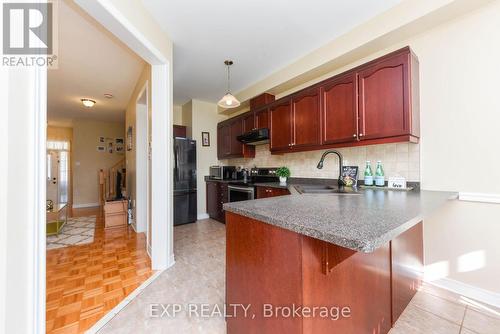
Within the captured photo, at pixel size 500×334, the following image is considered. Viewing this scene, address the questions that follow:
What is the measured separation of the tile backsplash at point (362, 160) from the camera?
204cm

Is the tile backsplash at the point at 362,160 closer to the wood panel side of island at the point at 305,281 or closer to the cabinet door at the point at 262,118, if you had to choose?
the cabinet door at the point at 262,118

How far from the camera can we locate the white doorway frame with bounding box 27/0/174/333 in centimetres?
99

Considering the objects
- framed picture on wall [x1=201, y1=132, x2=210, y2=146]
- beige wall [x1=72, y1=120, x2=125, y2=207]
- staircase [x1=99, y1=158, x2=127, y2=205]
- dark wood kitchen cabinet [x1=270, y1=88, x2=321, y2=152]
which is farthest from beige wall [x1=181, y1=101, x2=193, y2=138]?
beige wall [x1=72, y1=120, x2=125, y2=207]

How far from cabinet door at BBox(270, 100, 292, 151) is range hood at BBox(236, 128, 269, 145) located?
13 centimetres

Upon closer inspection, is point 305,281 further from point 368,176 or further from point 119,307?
point 368,176

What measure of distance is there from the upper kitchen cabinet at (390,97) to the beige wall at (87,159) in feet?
22.9

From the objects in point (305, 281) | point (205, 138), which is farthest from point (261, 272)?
point (205, 138)

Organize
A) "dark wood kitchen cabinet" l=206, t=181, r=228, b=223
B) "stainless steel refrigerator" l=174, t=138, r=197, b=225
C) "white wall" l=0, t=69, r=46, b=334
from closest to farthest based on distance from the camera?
"white wall" l=0, t=69, r=46, b=334 < "stainless steel refrigerator" l=174, t=138, r=197, b=225 < "dark wood kitchen cabinet" l=206, t=181, r=228, b=223

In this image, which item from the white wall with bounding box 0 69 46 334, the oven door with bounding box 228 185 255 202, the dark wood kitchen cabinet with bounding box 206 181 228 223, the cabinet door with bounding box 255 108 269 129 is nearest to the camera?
the white wall with bounding box 0 69 46 334

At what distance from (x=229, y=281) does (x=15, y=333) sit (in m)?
1.01

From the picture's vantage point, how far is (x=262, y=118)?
347 cm

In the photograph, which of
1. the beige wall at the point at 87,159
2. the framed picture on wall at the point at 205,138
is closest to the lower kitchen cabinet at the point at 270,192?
the framed picture on wall at the point at 205,138

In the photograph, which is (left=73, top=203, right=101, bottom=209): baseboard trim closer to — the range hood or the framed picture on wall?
the framed picture on wall

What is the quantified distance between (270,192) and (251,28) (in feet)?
6.63
